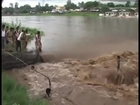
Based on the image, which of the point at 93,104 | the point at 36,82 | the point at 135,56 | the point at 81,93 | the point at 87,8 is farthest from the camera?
the point at 87,8

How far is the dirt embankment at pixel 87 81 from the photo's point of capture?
8.07 m

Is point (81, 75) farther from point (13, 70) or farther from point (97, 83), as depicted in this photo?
point (13, 70)

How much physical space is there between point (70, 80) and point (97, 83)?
913mm

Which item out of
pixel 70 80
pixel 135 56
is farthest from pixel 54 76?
pixel 135 56

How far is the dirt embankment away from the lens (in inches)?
318

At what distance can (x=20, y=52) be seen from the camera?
10750 millimetres

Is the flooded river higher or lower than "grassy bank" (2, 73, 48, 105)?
higher

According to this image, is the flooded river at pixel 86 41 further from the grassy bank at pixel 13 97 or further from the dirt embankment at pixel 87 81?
the grassy bank at pixel 13 97

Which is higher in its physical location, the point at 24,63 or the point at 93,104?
the point at 24,63

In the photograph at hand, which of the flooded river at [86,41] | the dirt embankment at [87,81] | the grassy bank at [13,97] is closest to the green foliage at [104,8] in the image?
the flooded river at [86,41]

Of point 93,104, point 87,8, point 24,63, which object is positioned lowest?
point 93,104

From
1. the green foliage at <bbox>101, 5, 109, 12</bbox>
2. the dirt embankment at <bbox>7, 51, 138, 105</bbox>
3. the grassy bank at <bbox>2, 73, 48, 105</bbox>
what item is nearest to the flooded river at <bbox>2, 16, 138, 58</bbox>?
the dirt embankment at <bbox>7, 51, 138, 105</bbox>

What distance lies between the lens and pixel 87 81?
9.63 m

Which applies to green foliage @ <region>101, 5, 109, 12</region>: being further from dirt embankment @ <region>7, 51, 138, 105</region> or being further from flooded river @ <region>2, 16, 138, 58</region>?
dirt embankment @ <region>7, 51, 138, 105</region>
